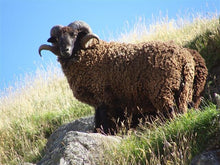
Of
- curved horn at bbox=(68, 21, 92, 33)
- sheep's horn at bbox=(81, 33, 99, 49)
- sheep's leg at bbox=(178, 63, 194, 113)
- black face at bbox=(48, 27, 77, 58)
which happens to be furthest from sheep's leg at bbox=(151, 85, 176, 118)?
curved horn at bbox=(68, 21, 92, 33)

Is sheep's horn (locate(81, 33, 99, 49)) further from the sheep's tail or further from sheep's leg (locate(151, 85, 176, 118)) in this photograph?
the sheep's tail

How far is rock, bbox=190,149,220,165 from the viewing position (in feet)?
18.4

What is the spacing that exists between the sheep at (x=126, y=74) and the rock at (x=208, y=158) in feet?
7.33

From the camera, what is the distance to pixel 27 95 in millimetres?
16188

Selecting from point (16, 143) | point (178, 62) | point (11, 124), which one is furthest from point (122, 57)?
point (11, 124)

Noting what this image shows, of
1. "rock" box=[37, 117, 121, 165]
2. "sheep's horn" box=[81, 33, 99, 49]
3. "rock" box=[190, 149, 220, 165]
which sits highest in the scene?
"sheep's horn" box=[81, 33, 99, 49]

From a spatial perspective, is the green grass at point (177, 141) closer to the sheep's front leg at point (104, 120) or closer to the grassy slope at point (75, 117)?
the grassy slope at point (75, 117)

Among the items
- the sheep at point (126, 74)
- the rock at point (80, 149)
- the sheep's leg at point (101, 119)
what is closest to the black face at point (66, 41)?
the sheep at point (126, 74)

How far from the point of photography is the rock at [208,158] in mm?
5617

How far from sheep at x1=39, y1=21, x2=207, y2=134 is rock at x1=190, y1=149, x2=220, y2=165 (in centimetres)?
224

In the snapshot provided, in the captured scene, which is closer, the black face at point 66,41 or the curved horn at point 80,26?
the black face at point 66,41

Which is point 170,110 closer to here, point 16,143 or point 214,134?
point 214,134

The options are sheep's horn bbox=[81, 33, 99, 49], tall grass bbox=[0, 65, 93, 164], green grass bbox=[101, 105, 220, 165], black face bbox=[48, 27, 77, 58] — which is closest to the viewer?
green grass bbox=[101, 105, 220, 165]

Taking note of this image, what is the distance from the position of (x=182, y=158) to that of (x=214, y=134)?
0.88 meters
